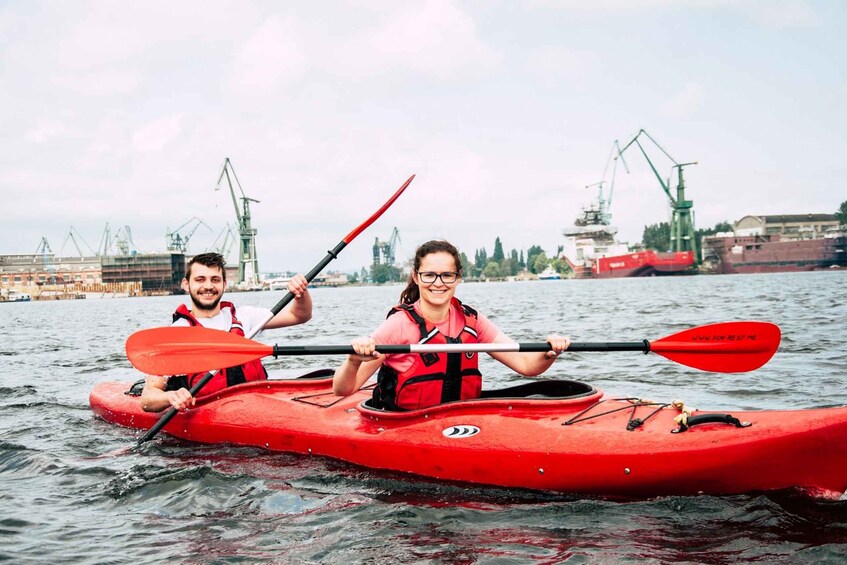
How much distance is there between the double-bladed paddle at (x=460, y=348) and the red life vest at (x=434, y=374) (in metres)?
0.21

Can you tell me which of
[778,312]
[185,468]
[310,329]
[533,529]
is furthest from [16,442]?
[778,312]

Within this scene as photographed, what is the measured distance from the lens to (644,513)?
3.88m

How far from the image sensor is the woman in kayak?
4.48 m

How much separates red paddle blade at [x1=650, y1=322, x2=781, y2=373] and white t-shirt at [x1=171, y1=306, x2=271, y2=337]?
3.12 metres

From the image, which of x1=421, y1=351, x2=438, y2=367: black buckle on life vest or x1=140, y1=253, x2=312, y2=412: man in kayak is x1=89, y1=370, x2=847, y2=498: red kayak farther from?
x1=140, y1=253, x2=312, y2=412: man in kayak

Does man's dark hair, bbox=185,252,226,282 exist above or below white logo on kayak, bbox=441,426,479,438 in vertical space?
above

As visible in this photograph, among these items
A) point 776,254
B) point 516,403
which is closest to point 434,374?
point 516,403

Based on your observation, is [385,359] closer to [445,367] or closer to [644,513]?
[445,367]

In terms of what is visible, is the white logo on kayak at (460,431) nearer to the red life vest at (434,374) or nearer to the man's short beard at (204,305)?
the red life vest at (434,374)

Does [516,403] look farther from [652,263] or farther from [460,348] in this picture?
[652,263]

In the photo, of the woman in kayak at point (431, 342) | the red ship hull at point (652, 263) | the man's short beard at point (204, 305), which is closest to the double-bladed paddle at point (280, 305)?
the man's short beard at point (204, 305)

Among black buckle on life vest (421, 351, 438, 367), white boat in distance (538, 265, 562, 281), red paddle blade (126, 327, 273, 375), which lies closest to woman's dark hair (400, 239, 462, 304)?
black buckle on life vest (421, 351, 438, 367)

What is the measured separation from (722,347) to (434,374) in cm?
179

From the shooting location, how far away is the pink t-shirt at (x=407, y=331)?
454 centimetres
